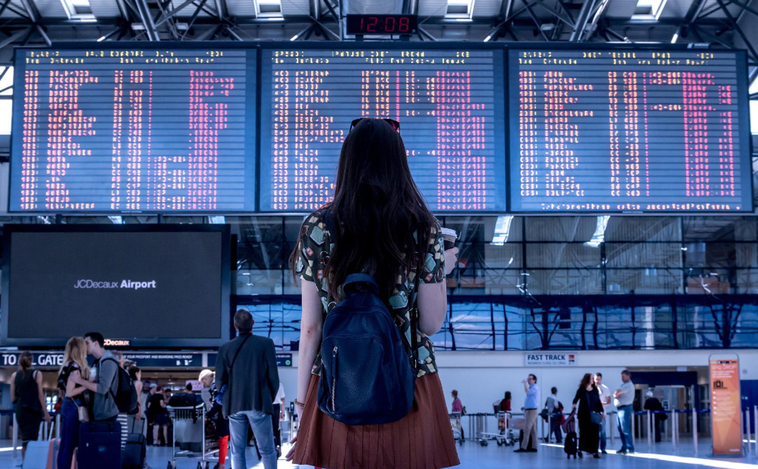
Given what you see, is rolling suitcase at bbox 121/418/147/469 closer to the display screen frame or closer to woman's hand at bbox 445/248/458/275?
the display screen frame

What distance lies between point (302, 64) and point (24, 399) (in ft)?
17.3

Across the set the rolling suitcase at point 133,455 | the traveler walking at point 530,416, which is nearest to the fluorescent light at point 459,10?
the traveler walking at point 530,416

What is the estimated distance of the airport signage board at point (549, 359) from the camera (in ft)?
86.1

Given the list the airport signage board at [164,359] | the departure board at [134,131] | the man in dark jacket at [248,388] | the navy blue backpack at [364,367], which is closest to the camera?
the navy blue backpack at [364,367]

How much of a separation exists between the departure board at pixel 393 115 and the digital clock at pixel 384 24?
0.89ft

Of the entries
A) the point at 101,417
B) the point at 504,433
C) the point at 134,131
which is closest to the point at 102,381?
the point at 101,417

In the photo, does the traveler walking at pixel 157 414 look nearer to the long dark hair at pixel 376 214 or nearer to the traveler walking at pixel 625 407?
the traveler walking at pixel 625 407

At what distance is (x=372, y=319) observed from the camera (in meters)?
2.00

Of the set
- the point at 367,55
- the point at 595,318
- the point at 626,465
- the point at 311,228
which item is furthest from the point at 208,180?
the point at 595,318

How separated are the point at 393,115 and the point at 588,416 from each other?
6.36m

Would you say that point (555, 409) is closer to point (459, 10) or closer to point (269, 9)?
point (459, 10)

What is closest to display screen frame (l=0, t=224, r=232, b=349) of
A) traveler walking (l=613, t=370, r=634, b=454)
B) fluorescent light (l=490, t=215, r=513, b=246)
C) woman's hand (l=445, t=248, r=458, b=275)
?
traveler walking (l=613, t=370, r=634, b=454)

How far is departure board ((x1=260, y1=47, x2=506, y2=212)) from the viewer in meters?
9.81

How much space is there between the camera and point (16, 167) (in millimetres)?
10047
